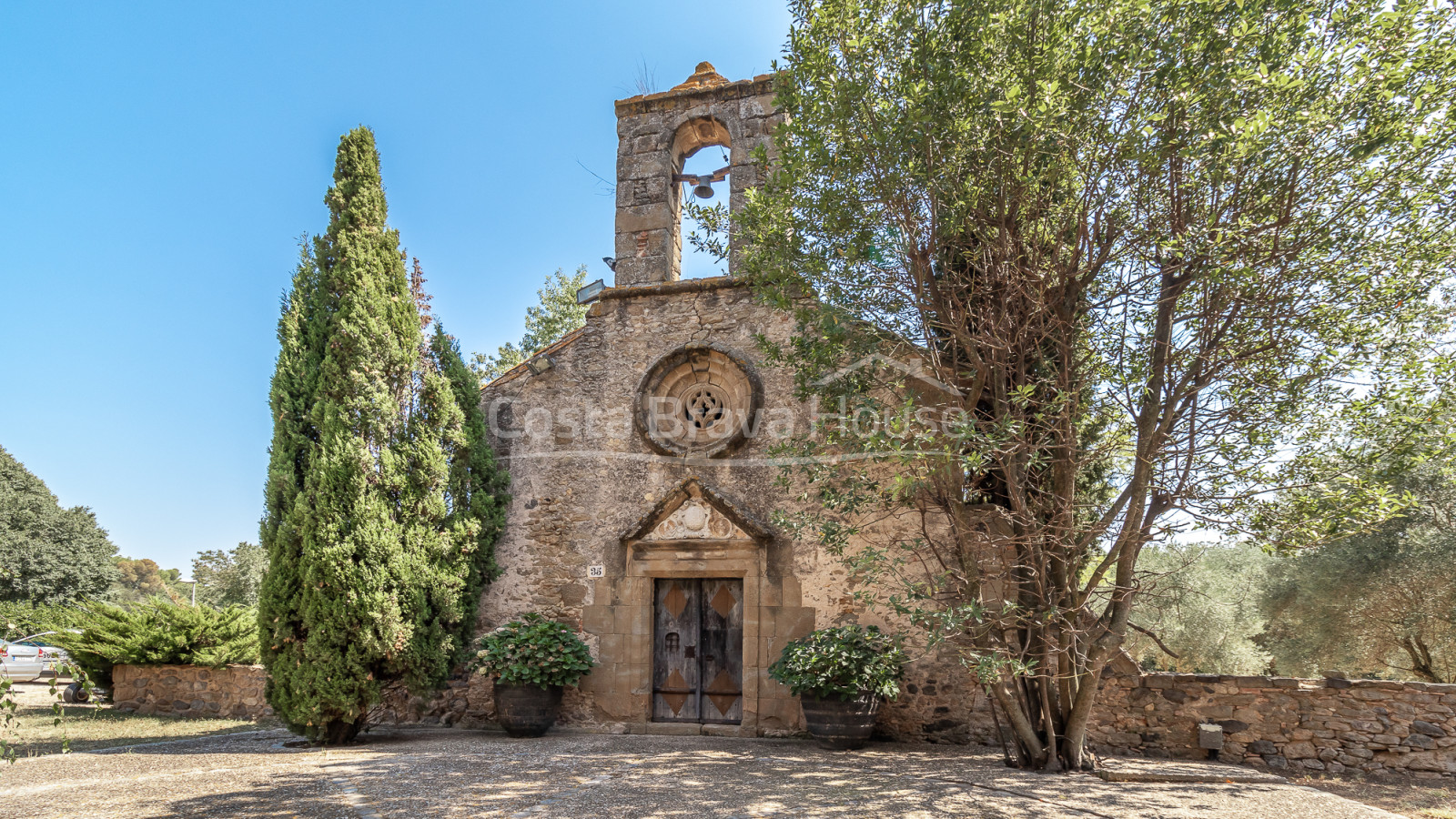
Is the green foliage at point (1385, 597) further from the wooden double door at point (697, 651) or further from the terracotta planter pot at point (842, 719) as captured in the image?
the wooden double door at point (697, 651)

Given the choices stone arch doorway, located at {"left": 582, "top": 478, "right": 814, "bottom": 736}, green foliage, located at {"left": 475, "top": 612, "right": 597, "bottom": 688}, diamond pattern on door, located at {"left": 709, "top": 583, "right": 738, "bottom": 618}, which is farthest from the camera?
diamond pattern on door, located at {"left": 709, "top": 583, "right": 738, "bottom": 618}

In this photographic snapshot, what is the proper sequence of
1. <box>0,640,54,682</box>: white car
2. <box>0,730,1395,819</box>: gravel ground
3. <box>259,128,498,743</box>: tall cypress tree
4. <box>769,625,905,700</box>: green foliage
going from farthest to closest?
<box>0,640,54,682</box>: white car → <box>259,128,498,743</box>: tall cypress tree → <box>769,625,905,700</box>: green foliage → <box>0,730,1395,819</box>: gravel ground

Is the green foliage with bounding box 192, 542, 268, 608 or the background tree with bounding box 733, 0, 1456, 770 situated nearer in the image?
the background tree with bounding box 733, 0, 1456, 770

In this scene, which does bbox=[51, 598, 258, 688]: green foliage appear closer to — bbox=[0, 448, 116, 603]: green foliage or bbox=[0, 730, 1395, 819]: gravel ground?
bbox=[0, 730, 1395, 819]: gravel ground

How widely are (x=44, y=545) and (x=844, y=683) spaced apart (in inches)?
921

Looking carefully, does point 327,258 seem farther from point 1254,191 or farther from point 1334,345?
point 1334,345

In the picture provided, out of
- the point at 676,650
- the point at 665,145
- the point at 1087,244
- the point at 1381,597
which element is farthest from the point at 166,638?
the point at 1381,597

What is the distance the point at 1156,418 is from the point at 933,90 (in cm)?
295

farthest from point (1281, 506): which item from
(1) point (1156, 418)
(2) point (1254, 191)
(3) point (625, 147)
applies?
(3) point (625, 147)

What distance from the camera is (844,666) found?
7.18 m

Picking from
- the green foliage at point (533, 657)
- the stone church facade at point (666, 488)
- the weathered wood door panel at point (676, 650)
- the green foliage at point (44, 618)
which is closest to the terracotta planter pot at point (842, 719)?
the stone church facade at point (666, 488)

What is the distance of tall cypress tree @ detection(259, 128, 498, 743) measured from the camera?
7.45 m

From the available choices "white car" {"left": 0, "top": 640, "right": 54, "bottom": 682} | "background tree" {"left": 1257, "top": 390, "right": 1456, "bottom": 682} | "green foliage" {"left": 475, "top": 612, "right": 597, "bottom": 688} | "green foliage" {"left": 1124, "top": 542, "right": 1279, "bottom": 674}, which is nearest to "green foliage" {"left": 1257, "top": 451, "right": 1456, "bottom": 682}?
"background tree" {"left": 1257, "top": 390, "right": 1456, "bottom": 682}

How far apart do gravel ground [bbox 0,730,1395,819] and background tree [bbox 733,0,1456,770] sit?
0.89 meters
